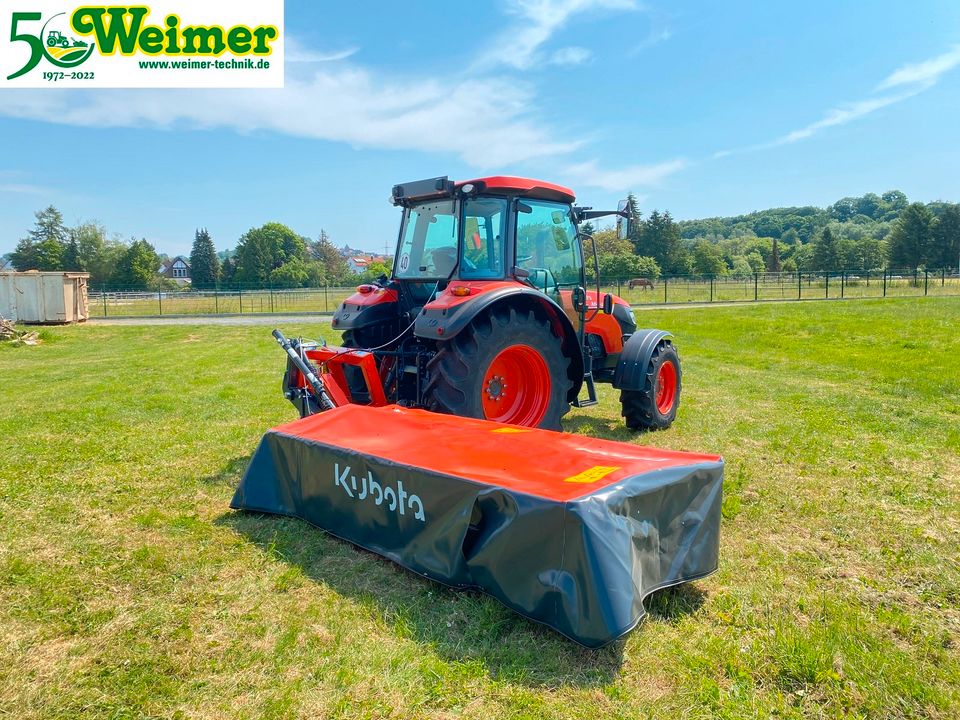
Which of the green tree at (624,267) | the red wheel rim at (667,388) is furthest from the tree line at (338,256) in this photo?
the red wheel rim at (667,388)

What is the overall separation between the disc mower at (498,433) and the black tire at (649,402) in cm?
3

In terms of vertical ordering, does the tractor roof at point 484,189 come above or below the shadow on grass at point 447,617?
above

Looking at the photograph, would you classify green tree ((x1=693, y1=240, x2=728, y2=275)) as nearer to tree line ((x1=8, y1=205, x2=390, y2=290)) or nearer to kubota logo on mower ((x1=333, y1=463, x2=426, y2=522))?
tree line ((x1=8, y1=205, x2=390, y2=290))

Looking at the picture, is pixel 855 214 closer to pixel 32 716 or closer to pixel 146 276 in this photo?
pixel 146 276

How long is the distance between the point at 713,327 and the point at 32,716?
1837cm

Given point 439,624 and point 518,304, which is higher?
point 518,304

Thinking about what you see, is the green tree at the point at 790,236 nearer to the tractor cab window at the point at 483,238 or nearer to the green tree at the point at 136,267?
the green tree at the point at 136,267

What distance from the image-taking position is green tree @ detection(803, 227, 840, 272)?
201ft

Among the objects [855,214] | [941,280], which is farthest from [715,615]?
[855,214]

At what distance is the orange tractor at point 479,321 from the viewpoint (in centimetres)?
520

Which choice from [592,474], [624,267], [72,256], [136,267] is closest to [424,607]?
[592,474]

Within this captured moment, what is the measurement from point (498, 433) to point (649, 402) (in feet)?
10.6

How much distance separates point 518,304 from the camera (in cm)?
555

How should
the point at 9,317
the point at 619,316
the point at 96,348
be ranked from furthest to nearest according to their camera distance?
1. the point at 9,317
2. the point at 96,348
3. the point at 619,316
